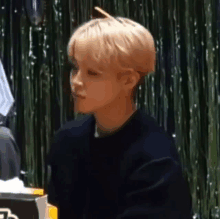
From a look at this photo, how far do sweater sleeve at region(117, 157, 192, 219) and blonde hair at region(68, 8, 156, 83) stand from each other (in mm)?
160

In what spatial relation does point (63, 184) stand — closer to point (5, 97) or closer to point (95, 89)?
point (95, 89)

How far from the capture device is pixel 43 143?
2.78 ft

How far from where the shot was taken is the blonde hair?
1.79 feet

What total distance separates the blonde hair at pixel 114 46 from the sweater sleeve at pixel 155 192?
0.16 meters

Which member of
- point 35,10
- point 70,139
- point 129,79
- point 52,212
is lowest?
point 52,212

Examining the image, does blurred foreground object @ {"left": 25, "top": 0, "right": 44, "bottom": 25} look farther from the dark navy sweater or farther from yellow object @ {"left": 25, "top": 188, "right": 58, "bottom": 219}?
yellow object @ {"left": 25, "top": 188, "right": 58, "bottom": 219}

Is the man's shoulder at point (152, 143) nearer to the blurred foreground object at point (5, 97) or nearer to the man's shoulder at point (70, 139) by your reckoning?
the man's shoulder at point (70, 139)

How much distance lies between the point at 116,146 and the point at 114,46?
0.54 feet

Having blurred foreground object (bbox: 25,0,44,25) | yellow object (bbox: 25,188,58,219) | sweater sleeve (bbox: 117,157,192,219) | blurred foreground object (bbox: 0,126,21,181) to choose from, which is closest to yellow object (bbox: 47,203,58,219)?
yellow object (bbox: 25,188,58,219)

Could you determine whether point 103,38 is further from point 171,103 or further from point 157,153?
point 171,103

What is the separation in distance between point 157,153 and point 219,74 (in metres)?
0.35

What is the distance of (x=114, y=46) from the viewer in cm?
54

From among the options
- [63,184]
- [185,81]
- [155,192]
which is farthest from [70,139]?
[185,81]

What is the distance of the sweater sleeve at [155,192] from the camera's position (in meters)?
0.53
